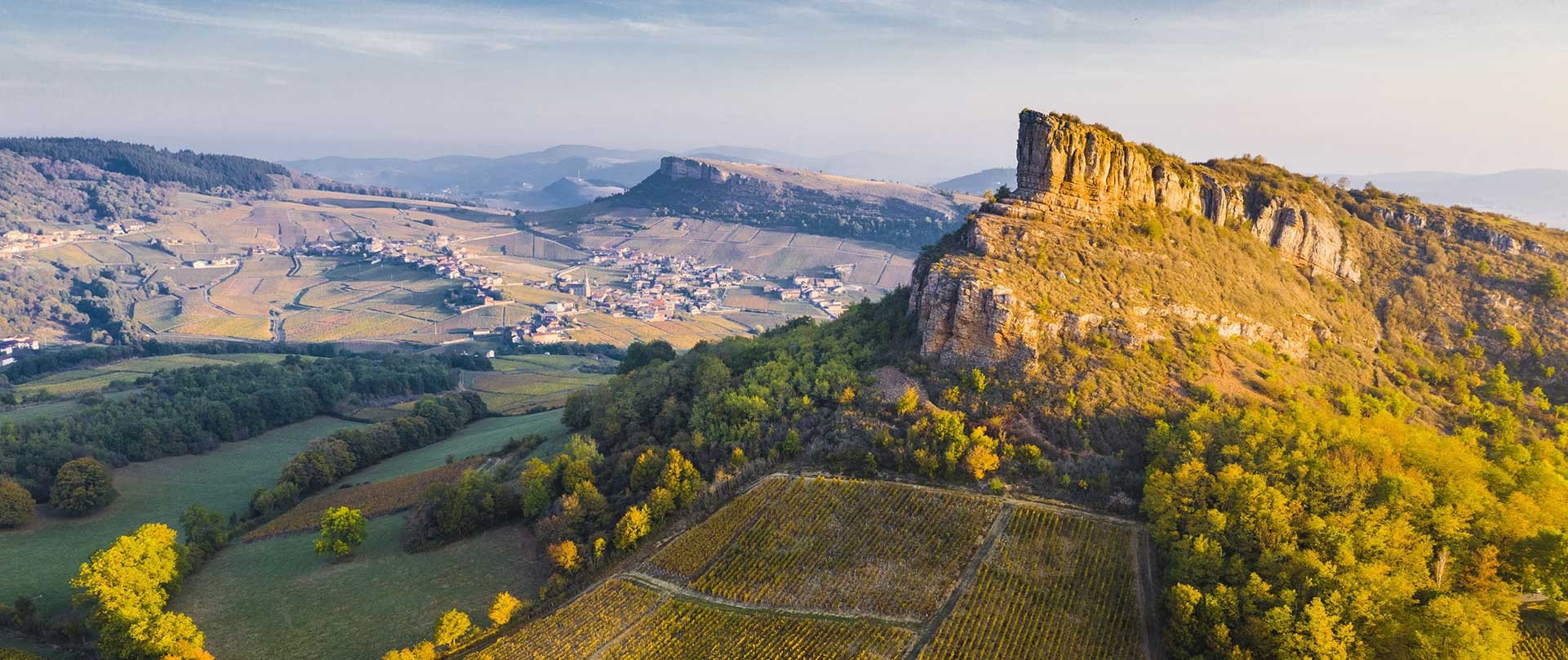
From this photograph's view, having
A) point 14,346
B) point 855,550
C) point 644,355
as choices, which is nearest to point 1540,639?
point 855,550

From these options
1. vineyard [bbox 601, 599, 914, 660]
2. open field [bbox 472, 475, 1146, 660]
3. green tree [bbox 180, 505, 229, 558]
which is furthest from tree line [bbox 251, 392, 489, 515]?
vineyard [bbox 601, 599, 914, 660]

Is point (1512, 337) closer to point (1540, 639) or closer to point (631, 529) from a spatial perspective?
point (1540, 639)

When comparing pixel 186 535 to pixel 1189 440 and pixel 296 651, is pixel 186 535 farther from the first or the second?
pixel 1189 440

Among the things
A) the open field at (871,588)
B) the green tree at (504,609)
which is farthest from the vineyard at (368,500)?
the open field at (871,588)

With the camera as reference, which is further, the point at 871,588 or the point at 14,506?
the point at 14,506

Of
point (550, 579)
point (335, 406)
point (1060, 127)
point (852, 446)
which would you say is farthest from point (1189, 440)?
point (335, 406)

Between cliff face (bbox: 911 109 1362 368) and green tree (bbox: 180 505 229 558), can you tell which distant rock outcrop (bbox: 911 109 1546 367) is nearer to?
cliff face (bbox: 911 109 1362 368)
